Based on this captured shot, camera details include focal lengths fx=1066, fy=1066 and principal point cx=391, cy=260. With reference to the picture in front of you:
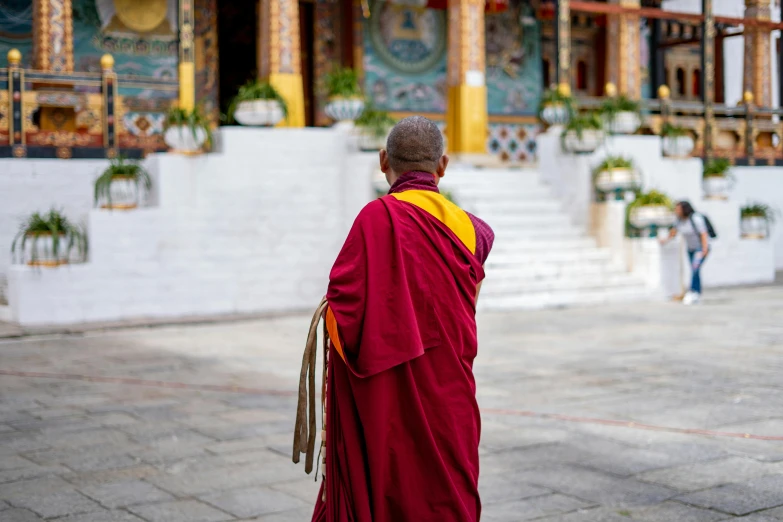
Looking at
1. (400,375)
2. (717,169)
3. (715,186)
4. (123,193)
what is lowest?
(400,375)

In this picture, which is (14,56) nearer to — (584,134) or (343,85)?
(343,85)

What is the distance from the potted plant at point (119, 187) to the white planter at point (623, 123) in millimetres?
6727

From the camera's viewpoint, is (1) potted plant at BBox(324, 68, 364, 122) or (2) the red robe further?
(1) potted plant at BBox(324, 68, 364, 122)

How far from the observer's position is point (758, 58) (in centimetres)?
1952

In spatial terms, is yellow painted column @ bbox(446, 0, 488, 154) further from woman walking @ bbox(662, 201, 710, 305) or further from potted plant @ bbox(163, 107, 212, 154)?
potted plant @ bbox(163, 107, 212, 154)

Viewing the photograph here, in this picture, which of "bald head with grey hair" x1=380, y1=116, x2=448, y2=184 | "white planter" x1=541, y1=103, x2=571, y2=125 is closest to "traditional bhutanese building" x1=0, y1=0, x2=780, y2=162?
"white planter" x1=541, y1=103, x2=571, y2=125

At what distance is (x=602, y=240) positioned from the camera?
1412cm

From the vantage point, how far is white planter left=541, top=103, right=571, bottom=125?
1492 centimetres

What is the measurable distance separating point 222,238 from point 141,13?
18.4 feet

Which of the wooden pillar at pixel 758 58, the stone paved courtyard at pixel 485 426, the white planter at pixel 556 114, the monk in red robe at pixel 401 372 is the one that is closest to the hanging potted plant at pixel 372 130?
the stone paved courtyard at pixel 485 426

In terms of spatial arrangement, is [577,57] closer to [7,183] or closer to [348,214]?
[348,214]

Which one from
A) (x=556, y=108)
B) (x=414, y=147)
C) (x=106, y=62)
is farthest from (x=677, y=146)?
(x=414, y=147)

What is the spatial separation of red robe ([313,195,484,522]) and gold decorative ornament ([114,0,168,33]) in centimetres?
1379

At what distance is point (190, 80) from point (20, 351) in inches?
226
